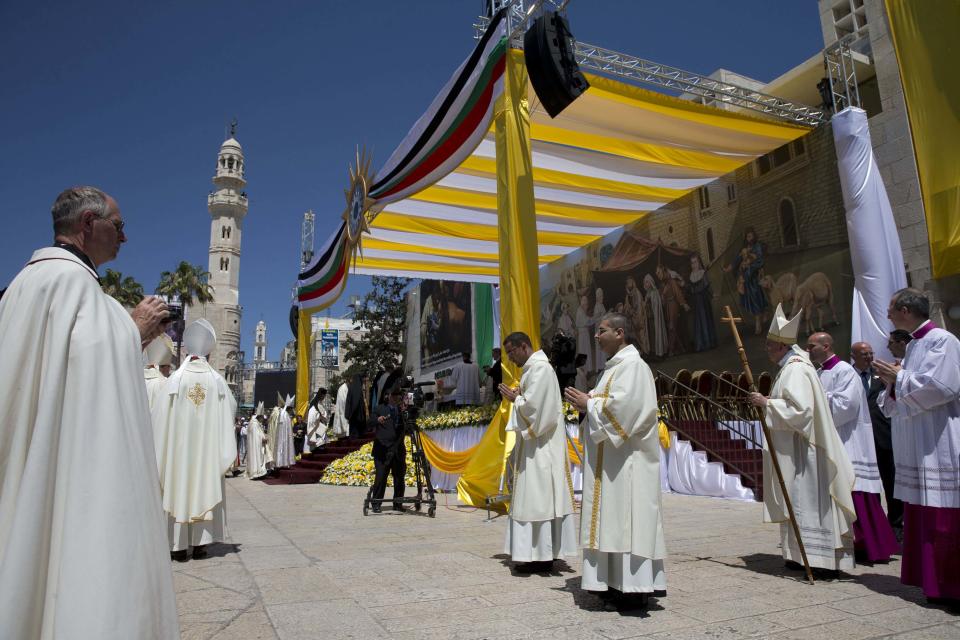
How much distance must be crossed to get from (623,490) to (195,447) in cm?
405

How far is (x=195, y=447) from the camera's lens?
5.71 meters

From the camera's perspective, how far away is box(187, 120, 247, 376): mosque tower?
65.6 meters

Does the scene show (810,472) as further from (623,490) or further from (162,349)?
(162,349)

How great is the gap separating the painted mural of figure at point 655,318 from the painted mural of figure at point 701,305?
3.08 ft

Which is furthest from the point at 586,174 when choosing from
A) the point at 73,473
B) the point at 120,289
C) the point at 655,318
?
the point at 120,289

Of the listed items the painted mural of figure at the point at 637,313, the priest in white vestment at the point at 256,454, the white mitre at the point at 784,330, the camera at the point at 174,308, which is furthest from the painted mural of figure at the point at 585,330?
the camera at the point at 174,308

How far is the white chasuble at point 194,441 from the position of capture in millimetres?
5438

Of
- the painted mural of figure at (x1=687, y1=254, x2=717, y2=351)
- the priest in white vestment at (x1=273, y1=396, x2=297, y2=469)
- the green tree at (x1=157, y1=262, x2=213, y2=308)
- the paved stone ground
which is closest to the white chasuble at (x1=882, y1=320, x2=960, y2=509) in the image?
the paved stone ground

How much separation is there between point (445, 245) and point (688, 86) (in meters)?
7.64

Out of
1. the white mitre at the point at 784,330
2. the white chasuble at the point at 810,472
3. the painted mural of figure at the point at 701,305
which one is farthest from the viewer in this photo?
the painted mural of figure at the point at 701,305

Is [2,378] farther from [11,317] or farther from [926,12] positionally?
[926,12]

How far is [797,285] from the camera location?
11102mm

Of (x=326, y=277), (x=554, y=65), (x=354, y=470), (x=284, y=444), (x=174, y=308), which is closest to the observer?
(x=174, y=308)

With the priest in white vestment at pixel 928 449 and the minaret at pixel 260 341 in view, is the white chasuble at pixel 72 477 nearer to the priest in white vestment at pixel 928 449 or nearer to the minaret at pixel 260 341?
the priest in white vestment at pixel 928 449
